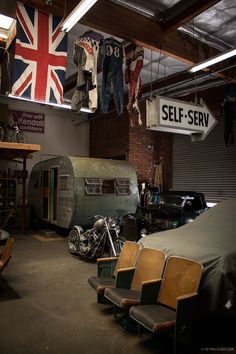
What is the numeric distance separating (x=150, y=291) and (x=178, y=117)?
2935 millimetres

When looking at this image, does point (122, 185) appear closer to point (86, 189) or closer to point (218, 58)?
point (86, 189)

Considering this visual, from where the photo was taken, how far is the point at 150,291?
3.04 m

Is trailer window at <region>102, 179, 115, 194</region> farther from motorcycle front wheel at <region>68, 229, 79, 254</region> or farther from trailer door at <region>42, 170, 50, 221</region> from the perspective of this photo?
trailer door at <region>42, 170, 50, 221</region>

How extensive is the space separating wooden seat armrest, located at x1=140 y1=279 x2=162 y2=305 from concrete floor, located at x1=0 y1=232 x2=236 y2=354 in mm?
360

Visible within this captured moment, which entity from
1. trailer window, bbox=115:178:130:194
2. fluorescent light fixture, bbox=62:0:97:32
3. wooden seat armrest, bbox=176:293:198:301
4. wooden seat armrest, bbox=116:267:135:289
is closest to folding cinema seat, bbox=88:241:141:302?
wooden seat armrest, bbox=116:267:135:289

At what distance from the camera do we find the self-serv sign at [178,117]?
4715mm

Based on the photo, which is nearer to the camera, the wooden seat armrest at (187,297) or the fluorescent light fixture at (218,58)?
Result: the wooden seat armrest at (187,297)

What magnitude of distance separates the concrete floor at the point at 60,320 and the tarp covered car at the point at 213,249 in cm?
44

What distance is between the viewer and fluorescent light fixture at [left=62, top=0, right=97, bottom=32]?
11.6 feet

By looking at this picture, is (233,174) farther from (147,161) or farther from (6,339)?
(6,339)

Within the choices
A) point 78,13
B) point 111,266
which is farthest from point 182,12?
point 111,266

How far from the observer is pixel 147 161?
10641 mm

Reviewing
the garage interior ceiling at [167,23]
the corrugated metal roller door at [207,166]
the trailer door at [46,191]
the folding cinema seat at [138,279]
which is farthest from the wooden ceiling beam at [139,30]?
the trailer door at [46,191]

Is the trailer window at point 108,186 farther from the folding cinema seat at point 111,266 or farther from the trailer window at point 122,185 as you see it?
the folding cinema seat at point 111,266
